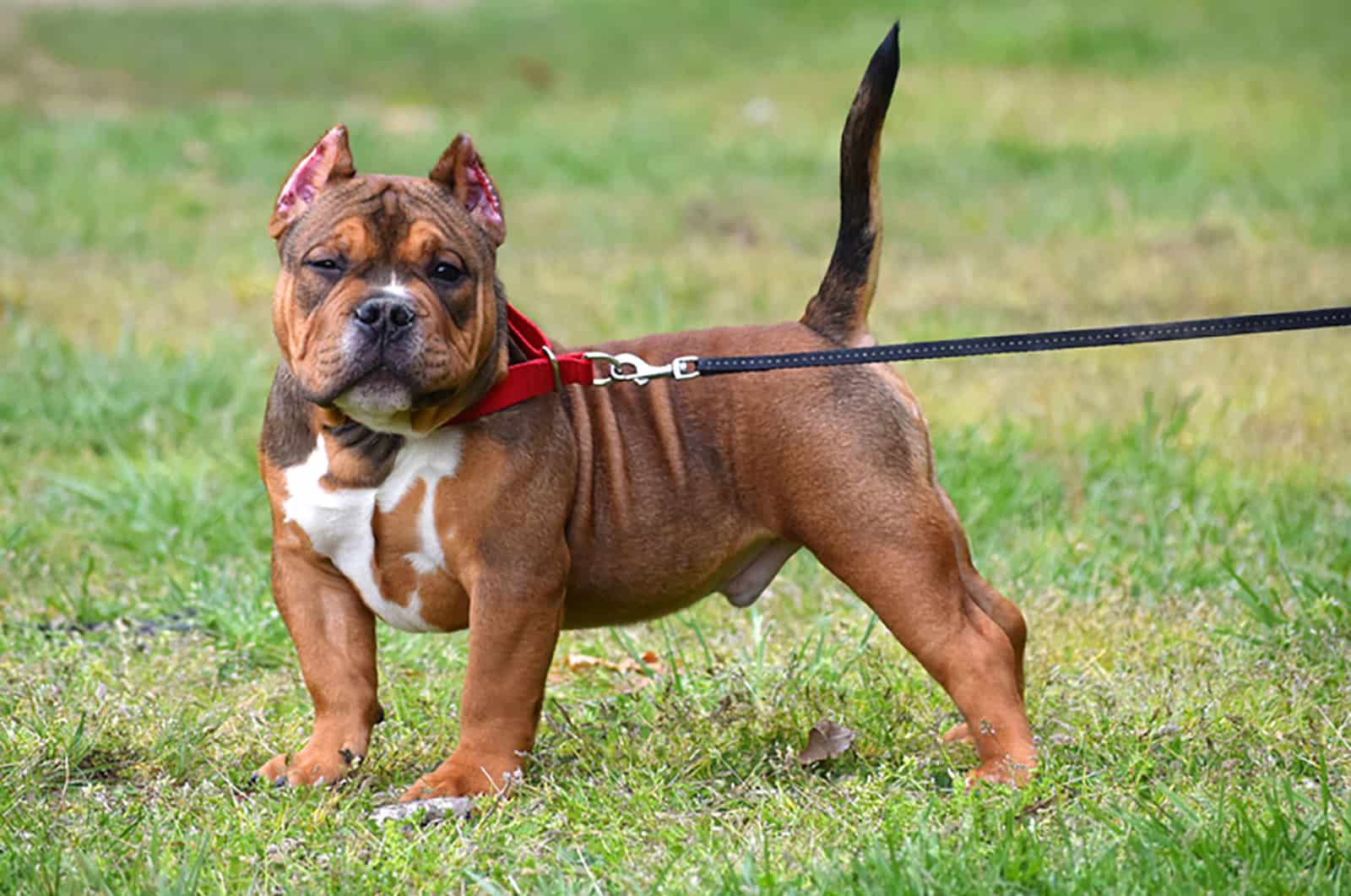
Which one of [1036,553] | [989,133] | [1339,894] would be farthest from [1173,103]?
[1339,894]

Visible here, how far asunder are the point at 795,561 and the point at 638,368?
186 cm

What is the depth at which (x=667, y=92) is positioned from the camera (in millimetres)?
18891

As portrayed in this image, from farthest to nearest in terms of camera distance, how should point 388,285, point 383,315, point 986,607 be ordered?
point 986,607, point 388,285, point 383,315

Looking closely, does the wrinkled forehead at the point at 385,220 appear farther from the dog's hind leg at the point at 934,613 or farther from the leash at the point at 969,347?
the dog's hind leg at the point at 934,613


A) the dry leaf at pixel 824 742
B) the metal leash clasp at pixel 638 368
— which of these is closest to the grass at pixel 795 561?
the dry leaf at pixel 824 742

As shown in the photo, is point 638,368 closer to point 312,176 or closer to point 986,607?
point 312,176

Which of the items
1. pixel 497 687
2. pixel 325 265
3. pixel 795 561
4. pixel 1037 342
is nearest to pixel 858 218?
pixel 1037 342

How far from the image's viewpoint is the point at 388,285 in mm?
3367

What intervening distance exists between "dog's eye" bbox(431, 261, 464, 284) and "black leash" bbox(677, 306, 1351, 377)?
1.86ft

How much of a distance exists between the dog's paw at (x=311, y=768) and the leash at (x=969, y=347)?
A: 949 mm

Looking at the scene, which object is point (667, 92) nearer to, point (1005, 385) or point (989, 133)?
point (989, 133)

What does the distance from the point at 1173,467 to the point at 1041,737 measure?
8.43ft

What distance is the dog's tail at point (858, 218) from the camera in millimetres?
3785

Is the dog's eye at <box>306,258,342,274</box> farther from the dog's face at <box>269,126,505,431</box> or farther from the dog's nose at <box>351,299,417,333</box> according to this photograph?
the dog's nose at <box>351,299,417,333</box>
